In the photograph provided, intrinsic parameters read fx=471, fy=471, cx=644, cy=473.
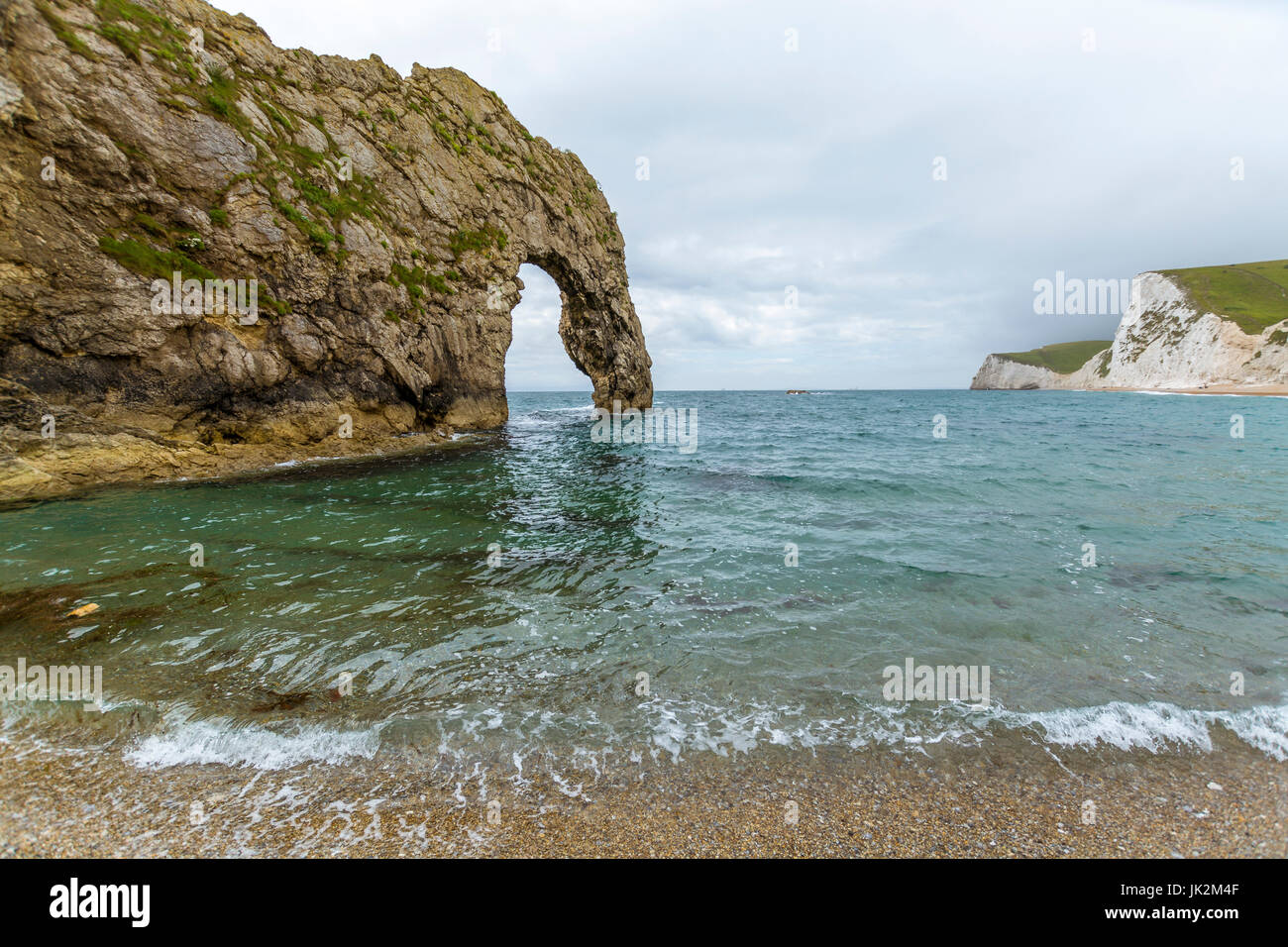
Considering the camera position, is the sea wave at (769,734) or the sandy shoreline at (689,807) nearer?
the sandy shoreline at (689,807)

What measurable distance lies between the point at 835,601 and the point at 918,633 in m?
1.61

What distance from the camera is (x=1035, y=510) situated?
15859 millimetres

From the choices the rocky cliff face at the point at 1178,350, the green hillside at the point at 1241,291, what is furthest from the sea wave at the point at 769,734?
the green hillside at the point at 1241,291

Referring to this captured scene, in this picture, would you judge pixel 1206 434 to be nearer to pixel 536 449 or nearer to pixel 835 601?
pixel 835 601

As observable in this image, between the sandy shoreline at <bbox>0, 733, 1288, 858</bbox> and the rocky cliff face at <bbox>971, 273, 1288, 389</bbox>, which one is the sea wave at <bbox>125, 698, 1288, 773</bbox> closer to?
the sandy shoreline at <bbox>0, 733, 1288, 858</bbox>

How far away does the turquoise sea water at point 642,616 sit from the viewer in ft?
19.2

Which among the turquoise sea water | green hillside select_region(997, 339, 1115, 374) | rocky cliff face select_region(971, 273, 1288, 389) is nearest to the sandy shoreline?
the turquoise sea water

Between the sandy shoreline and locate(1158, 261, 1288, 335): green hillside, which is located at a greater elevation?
locate(1158, 261, 1288, 335): green hillside

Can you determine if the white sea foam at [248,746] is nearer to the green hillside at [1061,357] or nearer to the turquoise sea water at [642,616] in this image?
the turquoise sea water at [642,616]

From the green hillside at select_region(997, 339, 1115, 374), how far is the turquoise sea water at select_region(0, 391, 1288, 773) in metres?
205

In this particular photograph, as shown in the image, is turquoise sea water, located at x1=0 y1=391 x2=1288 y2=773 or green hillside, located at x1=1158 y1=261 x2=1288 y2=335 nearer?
turquoise sea water, located at x1=0 y1=391 x2=1288 y2=773

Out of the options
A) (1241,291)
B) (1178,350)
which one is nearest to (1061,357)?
(1241,291)

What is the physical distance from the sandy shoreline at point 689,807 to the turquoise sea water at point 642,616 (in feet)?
1.13

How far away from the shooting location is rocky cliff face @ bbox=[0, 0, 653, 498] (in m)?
17.5
